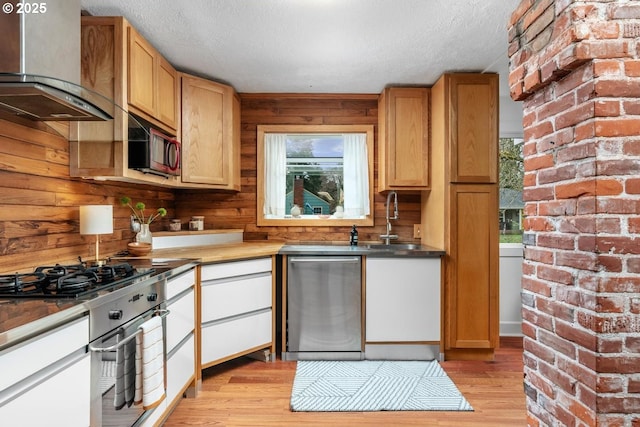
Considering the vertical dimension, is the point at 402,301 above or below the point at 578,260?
below

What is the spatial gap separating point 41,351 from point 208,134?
93.2 inches

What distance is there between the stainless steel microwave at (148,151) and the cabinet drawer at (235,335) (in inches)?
44.1

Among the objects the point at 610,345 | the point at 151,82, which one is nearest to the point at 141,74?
the point at 151,82

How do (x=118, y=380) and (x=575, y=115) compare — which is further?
(x=118, y=380)

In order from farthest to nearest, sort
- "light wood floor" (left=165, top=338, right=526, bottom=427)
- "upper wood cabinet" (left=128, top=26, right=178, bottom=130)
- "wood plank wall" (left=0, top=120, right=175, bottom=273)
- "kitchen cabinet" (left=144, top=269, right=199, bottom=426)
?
"upper wood cabinet" (left=128, top=26, right=178, bottom=130), "light wood floor" (left=165, top=338, right=526, bottom=427), "kitchen cabinet" (left=144, top=269, right=199, bottom=426), "wood plank wall" (left=0, top=120, right=175, bottom=273)

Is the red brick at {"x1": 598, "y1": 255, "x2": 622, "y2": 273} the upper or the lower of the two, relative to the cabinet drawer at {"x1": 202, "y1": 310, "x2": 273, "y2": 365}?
upper

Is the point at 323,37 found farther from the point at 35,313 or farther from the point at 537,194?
the point at 35,313

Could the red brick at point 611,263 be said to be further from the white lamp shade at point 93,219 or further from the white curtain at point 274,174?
the white curtain at point 274,174

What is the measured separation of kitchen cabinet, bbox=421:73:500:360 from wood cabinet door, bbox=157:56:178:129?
83.7 inches

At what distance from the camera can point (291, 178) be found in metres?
3.94

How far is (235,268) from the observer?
2844mm

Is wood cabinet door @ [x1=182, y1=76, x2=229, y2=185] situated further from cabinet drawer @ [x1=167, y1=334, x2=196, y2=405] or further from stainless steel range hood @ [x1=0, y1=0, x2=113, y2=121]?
cabinet drawer @ [x1=167, y1=334, x2=196, y2=405]

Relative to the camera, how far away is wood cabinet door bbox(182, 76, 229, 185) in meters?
3.11

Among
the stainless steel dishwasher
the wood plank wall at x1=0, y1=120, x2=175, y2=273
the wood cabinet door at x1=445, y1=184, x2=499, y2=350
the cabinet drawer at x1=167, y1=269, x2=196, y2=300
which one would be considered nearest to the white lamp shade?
the wood plank wall at x1=0, y1=120, x2=175, y2=273
